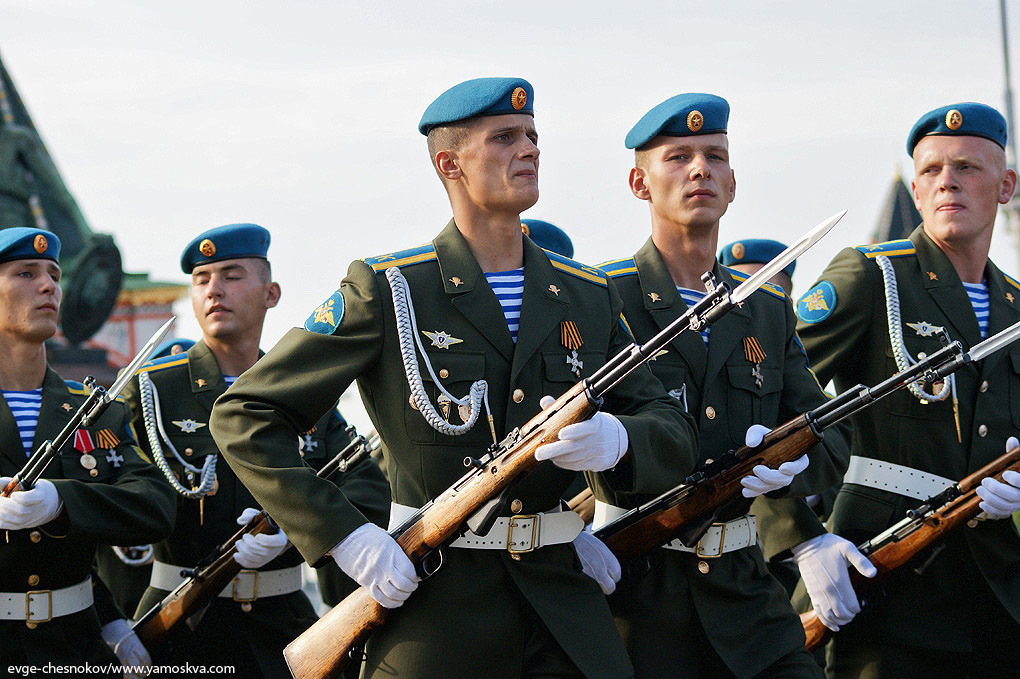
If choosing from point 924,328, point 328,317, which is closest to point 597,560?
point 328,317

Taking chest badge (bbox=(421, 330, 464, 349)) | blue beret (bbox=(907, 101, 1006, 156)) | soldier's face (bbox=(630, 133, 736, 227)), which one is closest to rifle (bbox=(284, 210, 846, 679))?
chest badge (bbox=(421, 330, 464, 349))

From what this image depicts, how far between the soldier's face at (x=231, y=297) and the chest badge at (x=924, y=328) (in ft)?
11.6

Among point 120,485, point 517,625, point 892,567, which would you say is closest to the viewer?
point 517,625

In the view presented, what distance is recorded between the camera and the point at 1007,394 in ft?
18.9

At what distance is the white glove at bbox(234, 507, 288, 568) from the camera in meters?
6.10

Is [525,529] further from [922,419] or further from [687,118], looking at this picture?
[922,419]

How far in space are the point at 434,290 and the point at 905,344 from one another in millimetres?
2530

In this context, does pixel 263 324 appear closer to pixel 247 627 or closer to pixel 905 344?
pixel 247 627

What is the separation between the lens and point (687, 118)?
5.31 meters

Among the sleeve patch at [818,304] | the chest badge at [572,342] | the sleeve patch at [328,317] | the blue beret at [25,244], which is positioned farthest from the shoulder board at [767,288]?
the blue beret at [25,244]

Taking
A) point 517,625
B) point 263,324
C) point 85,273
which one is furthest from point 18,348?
point 85,273

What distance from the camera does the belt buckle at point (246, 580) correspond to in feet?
21.3

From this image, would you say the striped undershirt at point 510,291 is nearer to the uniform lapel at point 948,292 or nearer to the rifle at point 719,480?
the rifle at point 719,480

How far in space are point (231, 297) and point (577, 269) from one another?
315cm
